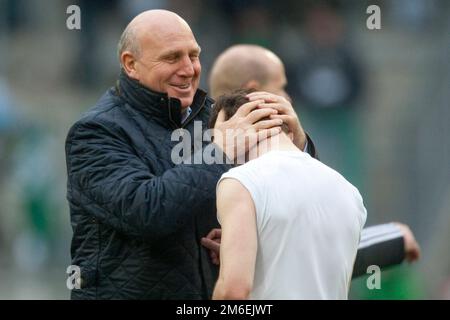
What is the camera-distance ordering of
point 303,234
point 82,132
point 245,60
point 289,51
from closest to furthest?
point 303,234 → point 82,132 → point 245,60 → point 289,51

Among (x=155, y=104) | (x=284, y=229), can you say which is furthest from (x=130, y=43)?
(x=284, y=229)

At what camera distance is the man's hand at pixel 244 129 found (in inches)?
152

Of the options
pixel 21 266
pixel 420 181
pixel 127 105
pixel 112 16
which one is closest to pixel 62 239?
pixel 21 266

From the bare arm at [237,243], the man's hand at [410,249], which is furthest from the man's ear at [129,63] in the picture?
the man's hand at [410,249]

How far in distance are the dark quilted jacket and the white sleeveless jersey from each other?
419 millimetres

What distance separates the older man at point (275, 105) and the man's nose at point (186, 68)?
30 centimetres

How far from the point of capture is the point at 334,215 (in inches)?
146

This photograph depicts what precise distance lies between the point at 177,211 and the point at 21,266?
712 centimetres

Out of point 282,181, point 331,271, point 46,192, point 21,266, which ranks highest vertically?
point 282,181

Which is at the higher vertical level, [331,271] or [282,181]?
[282,181]

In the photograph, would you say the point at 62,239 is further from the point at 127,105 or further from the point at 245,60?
the point at 127,105
